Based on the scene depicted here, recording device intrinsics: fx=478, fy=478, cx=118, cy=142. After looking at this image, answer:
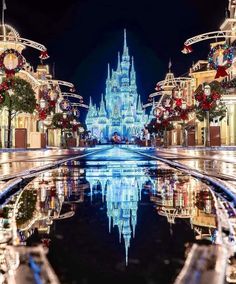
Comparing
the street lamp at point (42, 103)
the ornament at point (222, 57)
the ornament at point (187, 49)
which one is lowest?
the street lamp at point (42, 103)

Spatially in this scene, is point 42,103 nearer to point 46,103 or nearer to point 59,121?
point 46,103

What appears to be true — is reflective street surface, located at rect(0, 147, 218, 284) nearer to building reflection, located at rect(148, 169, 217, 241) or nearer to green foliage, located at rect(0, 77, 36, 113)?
building reflection, located at rect(148, 169, 217, 241)

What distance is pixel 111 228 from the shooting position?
5691 millimetres

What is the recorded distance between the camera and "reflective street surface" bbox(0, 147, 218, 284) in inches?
150

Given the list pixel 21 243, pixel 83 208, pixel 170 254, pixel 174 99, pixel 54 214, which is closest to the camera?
pixel 170 254

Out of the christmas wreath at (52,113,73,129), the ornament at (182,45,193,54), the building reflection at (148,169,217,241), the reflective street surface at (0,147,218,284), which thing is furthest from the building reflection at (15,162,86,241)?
the christmas wreath at (52,113,73,129)

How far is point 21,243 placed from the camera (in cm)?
483

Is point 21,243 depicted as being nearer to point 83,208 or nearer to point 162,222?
point 162,222

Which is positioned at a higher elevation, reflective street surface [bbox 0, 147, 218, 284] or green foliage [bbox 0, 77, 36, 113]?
green foliage [bbox 0, 77, 36, 113]

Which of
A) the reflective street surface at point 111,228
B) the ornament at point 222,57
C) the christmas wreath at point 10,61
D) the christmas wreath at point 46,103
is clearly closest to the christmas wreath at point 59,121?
the christmas wreath at point 46,103

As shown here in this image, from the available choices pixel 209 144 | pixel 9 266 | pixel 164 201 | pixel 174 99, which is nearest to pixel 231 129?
pixel 174 99

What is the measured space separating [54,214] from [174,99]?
53990mm

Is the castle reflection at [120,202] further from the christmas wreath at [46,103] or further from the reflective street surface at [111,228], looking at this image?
the christmas wreath at [46,103]

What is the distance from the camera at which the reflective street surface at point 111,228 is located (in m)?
3.80
